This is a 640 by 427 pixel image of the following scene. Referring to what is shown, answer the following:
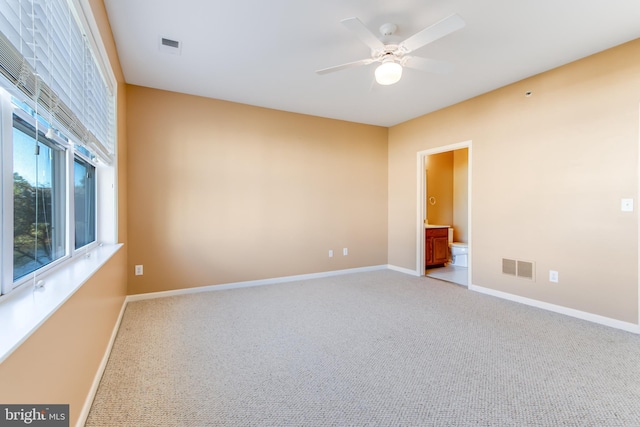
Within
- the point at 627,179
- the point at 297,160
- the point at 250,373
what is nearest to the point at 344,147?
the point at 297,160

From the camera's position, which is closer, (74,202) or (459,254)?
(74,202)

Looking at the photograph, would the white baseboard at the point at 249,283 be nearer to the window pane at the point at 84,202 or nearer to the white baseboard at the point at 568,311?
the window pane at the point at 84,202

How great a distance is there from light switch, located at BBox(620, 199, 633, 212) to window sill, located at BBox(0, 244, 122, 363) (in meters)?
4.10

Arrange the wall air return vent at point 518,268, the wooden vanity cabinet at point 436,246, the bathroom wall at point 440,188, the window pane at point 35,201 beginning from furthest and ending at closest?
the bathroom wall at point 440,188, the wooden vanity cabinet at point 436,246, the wall air return vent at point 518,268, the window pane at point 35,201

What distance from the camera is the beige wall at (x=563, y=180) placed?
2.63 meters

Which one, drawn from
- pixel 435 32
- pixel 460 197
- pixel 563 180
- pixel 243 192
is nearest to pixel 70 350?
pixel 435 32

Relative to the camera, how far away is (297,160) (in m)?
4.42

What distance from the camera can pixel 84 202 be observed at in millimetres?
2270

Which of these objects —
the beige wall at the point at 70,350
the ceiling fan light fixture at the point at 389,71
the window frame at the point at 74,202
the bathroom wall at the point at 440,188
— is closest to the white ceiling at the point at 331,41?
the ceiling fan light fixture at the point at 389,71

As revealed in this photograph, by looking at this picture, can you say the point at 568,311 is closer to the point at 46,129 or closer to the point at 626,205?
the point at 626,205

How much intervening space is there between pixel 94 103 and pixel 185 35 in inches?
38.2

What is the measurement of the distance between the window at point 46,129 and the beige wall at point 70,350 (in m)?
0.22

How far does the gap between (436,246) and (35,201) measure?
5124 millimetres

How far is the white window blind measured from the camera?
0.97 meters
